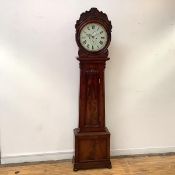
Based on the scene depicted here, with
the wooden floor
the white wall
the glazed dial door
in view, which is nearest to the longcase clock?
the glazed dial door

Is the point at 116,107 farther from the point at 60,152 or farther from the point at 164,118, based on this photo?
the point at 60,152

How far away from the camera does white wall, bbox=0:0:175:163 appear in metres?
2.67

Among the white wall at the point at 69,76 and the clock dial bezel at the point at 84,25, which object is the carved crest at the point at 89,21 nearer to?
the clock dial bezel at the point at 84,25

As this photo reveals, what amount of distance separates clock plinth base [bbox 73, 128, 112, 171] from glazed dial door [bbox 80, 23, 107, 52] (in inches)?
35.0

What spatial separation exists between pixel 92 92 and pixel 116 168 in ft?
2.83

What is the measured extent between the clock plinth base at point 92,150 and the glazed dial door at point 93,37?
889mm

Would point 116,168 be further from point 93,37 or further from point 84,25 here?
point 84,25

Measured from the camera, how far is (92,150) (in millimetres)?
2713

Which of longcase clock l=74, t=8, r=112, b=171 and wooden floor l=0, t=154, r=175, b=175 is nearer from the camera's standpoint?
longcase clock l=74, t=8, r=112, b=171

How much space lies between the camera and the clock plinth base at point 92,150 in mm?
2676

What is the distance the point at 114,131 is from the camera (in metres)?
2.97

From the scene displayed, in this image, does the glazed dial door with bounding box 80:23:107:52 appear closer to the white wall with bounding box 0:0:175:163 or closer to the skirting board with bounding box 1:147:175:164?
the white wall with bounding box 0:0:175:163

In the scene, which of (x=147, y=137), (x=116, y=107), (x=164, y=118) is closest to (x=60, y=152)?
(x=116, y=107)

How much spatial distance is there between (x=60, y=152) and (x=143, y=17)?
1.77 meters
